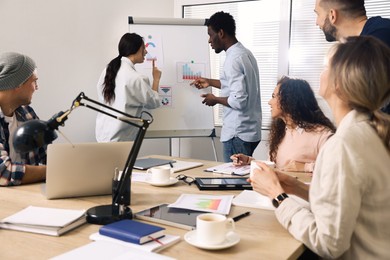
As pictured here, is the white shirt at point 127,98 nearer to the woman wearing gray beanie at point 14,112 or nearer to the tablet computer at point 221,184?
the woman wearing gray beanie at point 14,112

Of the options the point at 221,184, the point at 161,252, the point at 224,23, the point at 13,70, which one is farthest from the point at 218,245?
the point at 224,23

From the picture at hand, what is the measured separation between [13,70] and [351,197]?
148 centimetres

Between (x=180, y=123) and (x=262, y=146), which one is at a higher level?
(x=180, y=123)

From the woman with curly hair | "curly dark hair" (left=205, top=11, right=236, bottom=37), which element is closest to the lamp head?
the woman with curly hair

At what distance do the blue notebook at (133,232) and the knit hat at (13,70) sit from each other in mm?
990

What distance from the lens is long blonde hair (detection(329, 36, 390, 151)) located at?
42.1 inches

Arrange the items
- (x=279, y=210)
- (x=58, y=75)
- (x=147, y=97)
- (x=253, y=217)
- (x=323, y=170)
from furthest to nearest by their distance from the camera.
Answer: (x=58, y=75) < (x=147, y=97) < (x=253, y=217) < (x=279, y=210) < (x=323, y=170)

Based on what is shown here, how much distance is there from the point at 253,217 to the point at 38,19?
2482mm

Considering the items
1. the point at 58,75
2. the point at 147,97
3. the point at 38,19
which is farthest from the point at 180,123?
the point at 38,19

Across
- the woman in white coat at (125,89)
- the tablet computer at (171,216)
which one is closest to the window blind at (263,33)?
the woman in white coat at (125,89)

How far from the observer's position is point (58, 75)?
3271 millimetres

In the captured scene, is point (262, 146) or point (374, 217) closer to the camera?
point (374, 217)

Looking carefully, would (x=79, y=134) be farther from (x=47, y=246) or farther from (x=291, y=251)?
(x=291, y=251)

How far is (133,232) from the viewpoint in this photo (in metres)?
A: 1.09
